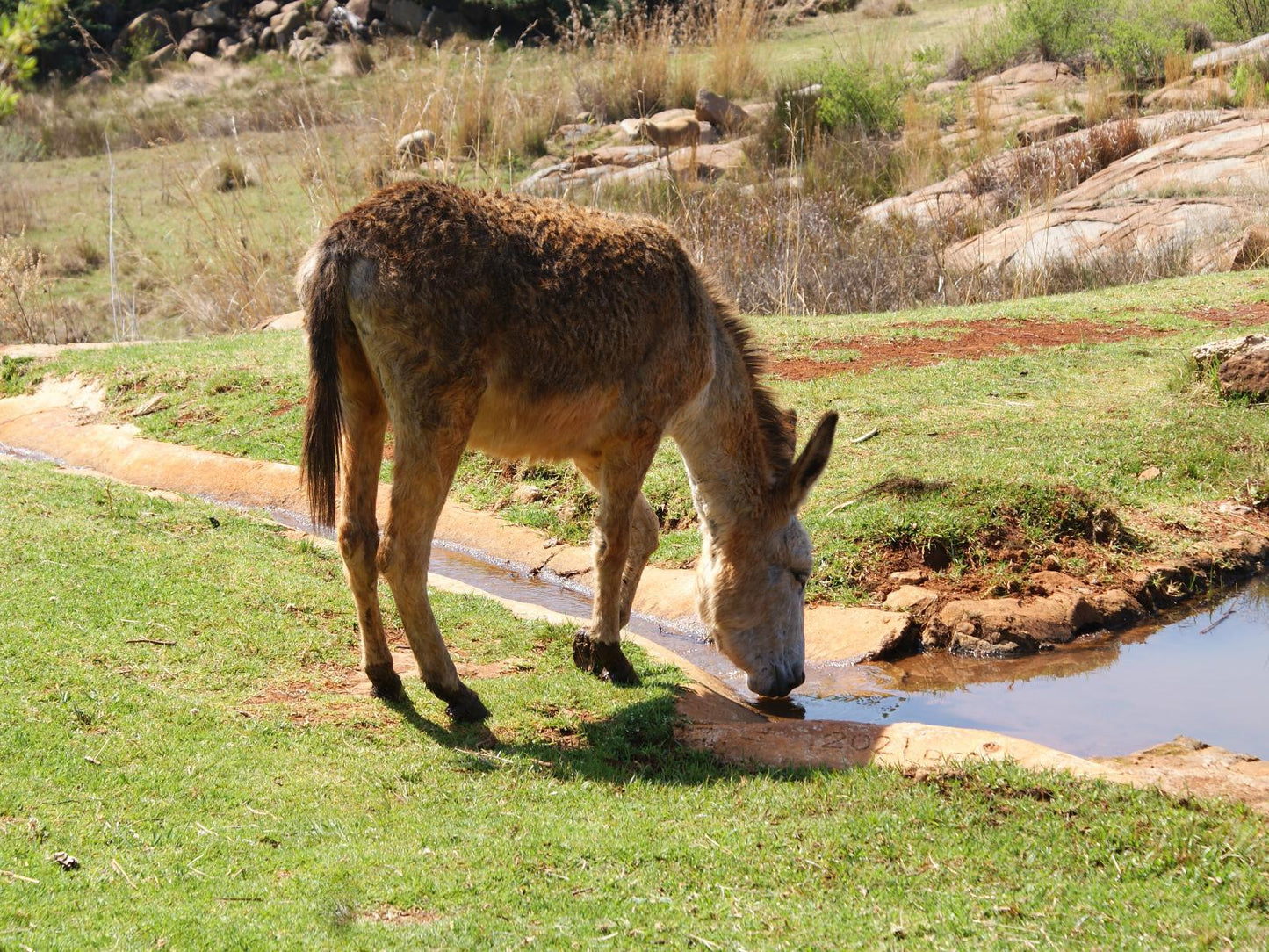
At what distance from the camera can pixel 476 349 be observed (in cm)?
479

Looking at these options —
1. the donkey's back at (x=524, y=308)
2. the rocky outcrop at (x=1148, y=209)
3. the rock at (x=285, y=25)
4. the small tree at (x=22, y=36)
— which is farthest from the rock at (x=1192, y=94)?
the rock at (x=285, y=25)

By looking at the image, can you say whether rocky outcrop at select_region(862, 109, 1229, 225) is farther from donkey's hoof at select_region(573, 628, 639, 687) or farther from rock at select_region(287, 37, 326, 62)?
rock at select_region(287, 37, 326, 62)

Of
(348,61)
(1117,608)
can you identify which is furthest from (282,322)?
(348,61)

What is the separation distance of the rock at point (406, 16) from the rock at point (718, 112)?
12.2 m

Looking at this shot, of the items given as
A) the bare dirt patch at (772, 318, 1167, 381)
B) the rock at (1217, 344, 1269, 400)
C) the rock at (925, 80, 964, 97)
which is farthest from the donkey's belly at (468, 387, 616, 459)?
the rock at (925, 80, 964, 97)

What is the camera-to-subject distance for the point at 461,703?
5.03m

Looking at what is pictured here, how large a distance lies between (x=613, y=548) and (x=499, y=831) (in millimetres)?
1822

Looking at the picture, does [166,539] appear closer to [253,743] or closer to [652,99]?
[253,743]

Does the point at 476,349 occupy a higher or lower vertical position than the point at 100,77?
lower

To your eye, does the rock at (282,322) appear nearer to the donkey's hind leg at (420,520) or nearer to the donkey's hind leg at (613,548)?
the donkey's hind leg at (613,548)

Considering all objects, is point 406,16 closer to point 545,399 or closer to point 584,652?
point 584,652

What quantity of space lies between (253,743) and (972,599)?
421 cm

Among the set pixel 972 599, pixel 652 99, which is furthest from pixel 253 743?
pixel 652 99

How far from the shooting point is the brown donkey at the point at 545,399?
4.68 metres
